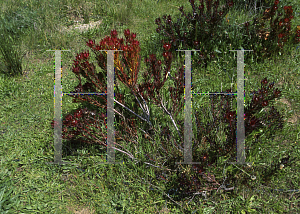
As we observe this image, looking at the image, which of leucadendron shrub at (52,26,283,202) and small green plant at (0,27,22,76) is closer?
leucadendron shrub at (52,26,283,202)

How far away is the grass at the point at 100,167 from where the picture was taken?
2318 mm

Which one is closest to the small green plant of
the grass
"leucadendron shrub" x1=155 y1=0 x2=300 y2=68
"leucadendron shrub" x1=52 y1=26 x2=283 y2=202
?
the grass

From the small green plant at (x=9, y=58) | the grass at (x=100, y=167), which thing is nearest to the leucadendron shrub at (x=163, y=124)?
the grass at (x=100, y=167)

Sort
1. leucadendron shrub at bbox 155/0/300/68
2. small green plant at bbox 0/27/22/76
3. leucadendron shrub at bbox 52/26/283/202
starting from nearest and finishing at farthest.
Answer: leucadendron shrub at bbox 52/26/283/202, leucadendron shrub at bbox 155/0/300/68, small green plant at bbox 0/27/22/76

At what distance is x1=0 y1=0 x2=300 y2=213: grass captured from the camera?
7.61 ft

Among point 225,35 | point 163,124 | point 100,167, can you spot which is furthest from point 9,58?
point 225,35

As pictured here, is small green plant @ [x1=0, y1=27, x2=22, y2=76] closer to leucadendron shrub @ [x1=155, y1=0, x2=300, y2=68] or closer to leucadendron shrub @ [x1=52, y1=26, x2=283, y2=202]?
leucadendron shrub @ [x1=52, y1=26, x2=283, y2=202]

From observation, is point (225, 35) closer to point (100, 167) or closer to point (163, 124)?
point (163, 124)

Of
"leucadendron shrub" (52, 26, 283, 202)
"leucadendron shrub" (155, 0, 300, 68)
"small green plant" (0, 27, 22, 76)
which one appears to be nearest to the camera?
"leucadendron shrub" (52, 26, 283, 202)

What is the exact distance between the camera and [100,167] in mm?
2686

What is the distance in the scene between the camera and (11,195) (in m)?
2.50

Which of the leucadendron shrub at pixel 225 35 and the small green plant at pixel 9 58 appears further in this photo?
the small green plant at pixel 9 58

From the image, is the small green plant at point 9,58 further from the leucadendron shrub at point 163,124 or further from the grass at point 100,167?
the leucadendron shrub at point 163,124

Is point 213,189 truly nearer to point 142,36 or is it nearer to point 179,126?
point 179,126
